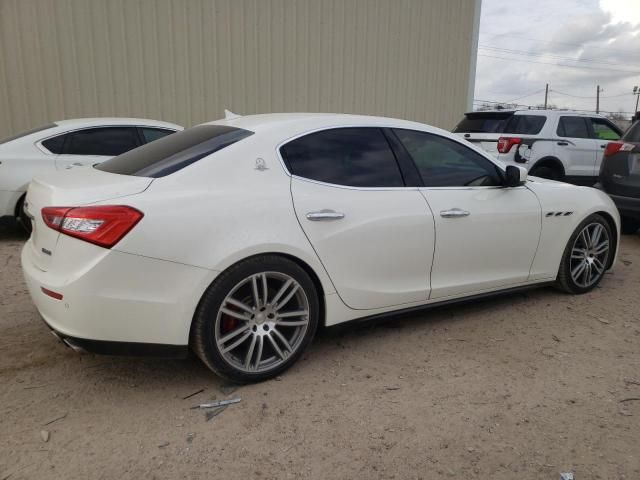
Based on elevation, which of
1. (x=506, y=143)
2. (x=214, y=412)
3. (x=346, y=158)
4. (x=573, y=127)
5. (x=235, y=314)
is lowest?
(x=214, y=412)

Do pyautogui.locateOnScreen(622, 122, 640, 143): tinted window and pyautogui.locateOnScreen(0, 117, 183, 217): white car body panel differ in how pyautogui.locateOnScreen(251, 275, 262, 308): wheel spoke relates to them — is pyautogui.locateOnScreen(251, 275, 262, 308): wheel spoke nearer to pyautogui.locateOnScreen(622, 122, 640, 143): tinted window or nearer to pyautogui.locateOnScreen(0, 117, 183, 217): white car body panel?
pyautogui.locateOnScreen(0, 117, 183, 217): white car body panel

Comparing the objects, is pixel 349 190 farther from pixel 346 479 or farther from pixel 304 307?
pixel 346 479

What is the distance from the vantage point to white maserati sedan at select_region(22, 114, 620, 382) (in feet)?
8.27

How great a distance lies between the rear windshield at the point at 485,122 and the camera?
28.3ft

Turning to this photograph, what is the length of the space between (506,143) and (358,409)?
21.4ft

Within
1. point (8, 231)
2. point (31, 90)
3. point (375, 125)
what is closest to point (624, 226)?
point (375, 125)

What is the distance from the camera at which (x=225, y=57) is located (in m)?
9.35

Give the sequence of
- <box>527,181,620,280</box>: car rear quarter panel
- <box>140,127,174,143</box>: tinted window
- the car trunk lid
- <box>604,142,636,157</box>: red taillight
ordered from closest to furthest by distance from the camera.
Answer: the car trunk lid, <box>527,181,620,280</box>: car rear quarter panel, <box>604,142,636,157</box>: red taillight, <box>140,127,174,143</box>: tinted window

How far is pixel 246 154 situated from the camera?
295 centimetres

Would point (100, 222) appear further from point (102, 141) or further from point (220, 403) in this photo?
point (102, 141)

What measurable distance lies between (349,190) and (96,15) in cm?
717

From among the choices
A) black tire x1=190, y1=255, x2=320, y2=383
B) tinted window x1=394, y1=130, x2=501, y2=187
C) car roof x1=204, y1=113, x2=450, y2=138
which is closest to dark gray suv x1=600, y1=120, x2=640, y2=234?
tinted window x1=394, y1=130, x2=501, y2=187

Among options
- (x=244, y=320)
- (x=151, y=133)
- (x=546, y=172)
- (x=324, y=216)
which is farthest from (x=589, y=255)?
(x=151, y=133)

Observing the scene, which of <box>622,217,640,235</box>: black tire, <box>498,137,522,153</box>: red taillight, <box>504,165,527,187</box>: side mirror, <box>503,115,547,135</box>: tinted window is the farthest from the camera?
<box>503,115,547,135</box>: tinted window
